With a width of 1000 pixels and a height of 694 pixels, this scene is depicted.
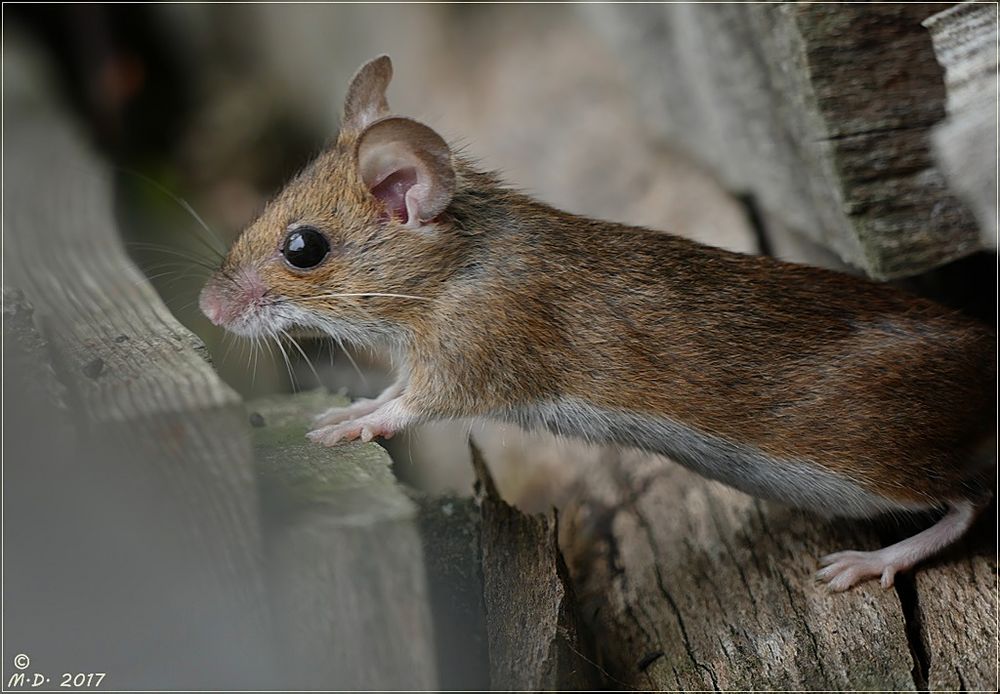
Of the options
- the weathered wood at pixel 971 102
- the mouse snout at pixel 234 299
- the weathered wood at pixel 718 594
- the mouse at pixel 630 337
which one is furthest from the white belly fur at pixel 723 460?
the weathered wood at pixel 971 102

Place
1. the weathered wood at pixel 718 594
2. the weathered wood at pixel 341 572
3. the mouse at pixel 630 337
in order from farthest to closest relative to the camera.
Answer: the mouse at pixel 630 337 < the weathered wood at pixel 718 594 < the weathered wood at pixel 341 572

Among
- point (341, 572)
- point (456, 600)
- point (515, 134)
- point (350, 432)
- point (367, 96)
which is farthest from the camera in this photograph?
point (515, 134)

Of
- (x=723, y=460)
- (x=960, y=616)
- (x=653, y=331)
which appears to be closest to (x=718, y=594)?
(x=723, y=460)

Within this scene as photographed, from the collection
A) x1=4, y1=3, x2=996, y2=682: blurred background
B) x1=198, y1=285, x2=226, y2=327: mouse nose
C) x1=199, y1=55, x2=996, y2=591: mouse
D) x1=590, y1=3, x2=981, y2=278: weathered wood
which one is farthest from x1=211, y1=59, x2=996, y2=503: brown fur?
x1=590, y1=3, x2=981, y2=278: weathered wood

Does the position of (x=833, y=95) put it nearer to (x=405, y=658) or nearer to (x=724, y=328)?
(x=724, y=328)

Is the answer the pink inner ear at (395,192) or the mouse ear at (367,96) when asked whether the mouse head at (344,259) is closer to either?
the pink inner ear at (395,192)

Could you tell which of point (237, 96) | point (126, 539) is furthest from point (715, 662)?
point (237, 96)

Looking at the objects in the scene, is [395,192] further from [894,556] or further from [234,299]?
[894,556]
